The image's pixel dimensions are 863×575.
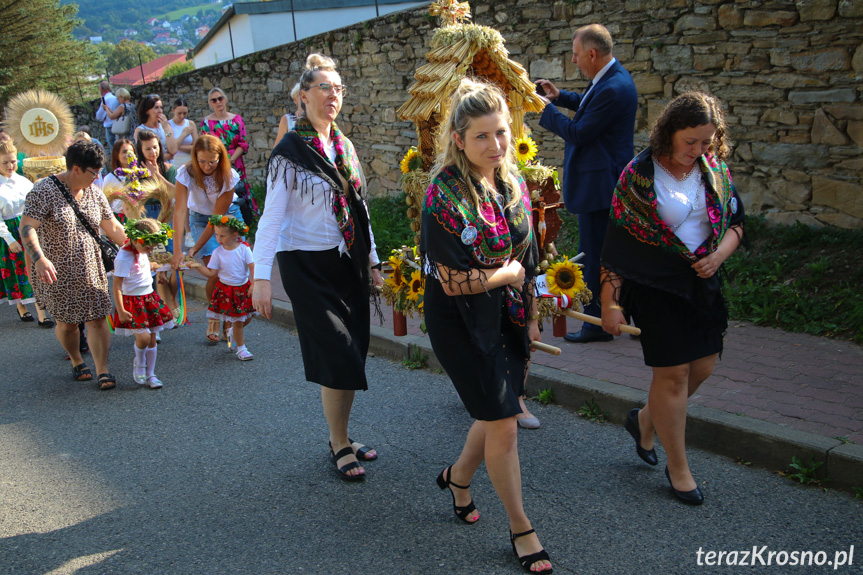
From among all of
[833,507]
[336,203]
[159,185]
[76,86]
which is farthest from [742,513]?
[76,86]

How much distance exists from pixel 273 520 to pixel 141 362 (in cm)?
268

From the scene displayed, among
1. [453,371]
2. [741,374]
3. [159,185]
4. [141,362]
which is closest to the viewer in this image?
[453,371]

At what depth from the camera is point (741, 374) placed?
450 centimetres

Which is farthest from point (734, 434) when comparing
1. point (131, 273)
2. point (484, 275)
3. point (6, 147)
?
point (6, 147)

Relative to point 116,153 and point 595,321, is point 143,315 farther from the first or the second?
point 595,321

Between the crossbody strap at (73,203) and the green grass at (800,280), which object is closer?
the green grass at (800,280)

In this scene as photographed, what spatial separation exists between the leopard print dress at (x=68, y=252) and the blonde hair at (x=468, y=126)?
3735mm

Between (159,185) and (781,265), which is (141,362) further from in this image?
(781,265)

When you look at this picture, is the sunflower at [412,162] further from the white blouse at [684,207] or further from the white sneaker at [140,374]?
the white sneaker at [140,374]

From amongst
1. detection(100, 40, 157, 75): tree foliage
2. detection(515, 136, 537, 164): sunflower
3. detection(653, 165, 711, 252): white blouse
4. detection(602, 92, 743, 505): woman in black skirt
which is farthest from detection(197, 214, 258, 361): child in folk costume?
detection(100, 40, 157, 75): tree foliage

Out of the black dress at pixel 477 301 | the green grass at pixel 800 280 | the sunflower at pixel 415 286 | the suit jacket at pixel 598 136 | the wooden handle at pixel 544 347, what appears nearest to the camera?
the black dress at pixel 477 301

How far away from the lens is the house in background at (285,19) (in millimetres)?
21141

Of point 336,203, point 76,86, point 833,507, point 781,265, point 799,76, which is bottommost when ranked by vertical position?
point 833,507

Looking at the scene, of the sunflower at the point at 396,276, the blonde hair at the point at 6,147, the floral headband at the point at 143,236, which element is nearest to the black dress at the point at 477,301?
the sunflower at the point at 396,276
